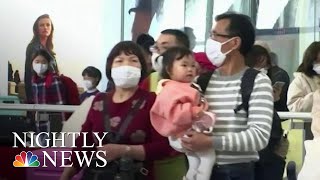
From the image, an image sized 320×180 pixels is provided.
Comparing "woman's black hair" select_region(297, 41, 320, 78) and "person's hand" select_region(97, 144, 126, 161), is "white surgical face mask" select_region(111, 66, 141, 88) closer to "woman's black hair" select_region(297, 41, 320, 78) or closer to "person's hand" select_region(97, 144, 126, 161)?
"person's hand" select_region(97, 144, 126, 161)

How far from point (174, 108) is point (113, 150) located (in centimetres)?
22

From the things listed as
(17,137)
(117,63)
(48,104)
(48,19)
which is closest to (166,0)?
(117,63)

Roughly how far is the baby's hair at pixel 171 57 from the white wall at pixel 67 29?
0.18m

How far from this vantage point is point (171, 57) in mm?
1277

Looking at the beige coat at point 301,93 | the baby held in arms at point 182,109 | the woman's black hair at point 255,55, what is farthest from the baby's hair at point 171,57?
the beige coat at point 301,93

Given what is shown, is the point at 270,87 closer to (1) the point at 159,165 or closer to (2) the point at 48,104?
(1) the point at 159,165

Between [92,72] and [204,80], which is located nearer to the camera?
[204,80]

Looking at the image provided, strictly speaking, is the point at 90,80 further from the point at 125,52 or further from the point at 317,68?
the point at 317,68

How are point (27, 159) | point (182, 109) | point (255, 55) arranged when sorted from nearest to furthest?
point (182, 109) → point (255, 55) → point (27, 159)

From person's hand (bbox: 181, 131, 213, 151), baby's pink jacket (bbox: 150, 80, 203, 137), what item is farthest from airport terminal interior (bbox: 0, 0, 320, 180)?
person's hand (bbox: 181, 131, 213, 151)

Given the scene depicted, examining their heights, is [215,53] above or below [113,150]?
above

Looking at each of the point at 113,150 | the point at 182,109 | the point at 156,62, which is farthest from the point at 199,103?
the point at 113,150

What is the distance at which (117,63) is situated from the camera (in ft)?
4.32

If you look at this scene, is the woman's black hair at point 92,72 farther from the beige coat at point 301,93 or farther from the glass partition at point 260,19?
the beige coat at point 301,93
